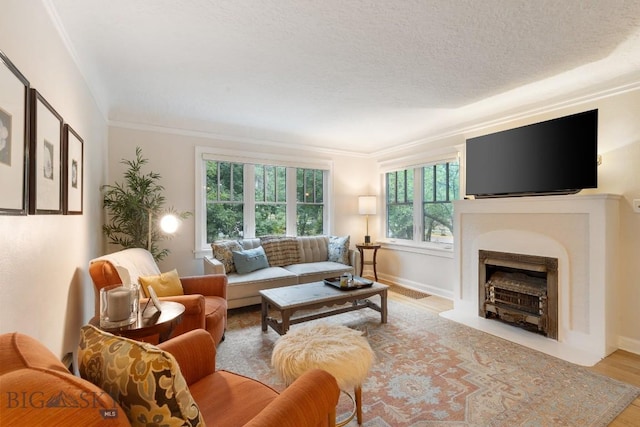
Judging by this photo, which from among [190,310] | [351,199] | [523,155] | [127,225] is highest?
[523,155]

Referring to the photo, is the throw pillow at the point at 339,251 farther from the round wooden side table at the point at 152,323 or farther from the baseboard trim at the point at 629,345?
the baseboard trim at the point at 629,345

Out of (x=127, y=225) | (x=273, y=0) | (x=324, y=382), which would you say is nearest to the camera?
(x=324, y=382)

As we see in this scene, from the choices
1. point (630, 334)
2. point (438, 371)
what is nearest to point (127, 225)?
point (438, 371)

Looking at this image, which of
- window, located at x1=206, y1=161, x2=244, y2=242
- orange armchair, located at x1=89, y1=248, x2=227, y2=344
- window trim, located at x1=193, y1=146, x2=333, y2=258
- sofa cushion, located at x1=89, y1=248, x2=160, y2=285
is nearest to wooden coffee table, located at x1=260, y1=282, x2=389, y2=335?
orange armchair, located at x1=89, y1=248, x2=227, y2=344

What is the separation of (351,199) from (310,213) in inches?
34.1

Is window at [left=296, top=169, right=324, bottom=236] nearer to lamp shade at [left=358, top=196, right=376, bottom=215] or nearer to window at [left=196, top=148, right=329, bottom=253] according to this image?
window at [left=196, top=148, right=329, bottom=253]

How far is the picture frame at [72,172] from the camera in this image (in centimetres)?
195

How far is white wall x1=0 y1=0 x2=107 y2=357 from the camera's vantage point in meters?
Answer: 1.27

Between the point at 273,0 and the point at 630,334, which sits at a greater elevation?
the point at 273,0

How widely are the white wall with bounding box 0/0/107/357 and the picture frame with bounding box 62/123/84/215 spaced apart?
98 mm

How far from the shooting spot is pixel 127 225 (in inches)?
141

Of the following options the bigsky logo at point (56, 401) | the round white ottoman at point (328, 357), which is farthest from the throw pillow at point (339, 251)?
the bigsky logo at point (56, 401)

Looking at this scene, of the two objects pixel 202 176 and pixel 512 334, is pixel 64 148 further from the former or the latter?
pixel 512 334

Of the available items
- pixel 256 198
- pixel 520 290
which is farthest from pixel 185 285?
pixel 520 290
